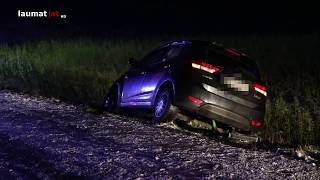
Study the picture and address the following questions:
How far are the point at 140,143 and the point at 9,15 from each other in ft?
125

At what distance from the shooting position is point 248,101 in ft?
30.4

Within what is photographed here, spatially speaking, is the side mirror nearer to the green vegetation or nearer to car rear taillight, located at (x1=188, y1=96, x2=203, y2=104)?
car rear taillight, located at (x1=188, y1=96, x2=203, y2=104)

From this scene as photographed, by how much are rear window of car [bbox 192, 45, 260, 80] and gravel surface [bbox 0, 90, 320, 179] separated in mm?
1267

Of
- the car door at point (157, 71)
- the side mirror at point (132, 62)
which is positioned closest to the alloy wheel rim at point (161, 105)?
the car door at point (157, 71)

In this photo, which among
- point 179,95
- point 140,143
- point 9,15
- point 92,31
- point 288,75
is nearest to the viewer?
point 140,143

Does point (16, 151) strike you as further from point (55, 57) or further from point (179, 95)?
point (55, 57)

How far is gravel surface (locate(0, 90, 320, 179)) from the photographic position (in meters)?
6.13

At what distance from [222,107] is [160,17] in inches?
1399

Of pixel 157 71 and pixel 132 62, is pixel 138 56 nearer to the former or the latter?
pixel 132 62

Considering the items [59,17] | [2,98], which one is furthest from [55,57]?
[59,17]

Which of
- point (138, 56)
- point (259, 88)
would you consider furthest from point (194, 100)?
point (138, 56)

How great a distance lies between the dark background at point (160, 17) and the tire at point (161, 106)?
26.2 meters

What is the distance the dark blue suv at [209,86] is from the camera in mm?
8938

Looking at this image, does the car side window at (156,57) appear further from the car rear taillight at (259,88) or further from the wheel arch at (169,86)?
the car rear taillight at (259,88)
